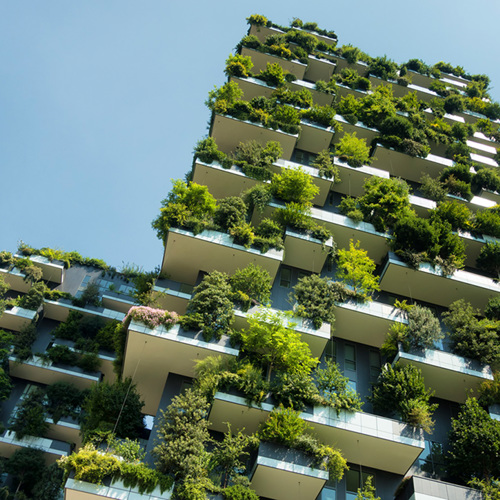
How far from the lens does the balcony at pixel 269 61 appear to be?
146 feet

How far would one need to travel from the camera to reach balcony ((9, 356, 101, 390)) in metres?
33.2

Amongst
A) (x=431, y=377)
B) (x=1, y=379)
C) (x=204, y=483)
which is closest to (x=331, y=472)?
(x=204, y=483)

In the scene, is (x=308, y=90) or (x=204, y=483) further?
(x=308, y=90)

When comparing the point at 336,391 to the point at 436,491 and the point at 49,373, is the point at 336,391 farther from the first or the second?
the point at 49,373

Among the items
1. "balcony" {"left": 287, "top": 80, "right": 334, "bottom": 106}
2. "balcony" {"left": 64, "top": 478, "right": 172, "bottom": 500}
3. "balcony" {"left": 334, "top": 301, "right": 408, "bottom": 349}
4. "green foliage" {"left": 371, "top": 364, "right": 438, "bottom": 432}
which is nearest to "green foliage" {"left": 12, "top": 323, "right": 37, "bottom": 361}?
"balcony" {"left": 64, "top": 478, "right": 172, "bottom": 500}

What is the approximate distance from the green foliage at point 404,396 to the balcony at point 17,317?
2646 cm

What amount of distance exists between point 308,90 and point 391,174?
32.4ft

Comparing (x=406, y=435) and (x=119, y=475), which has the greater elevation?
(x=406, y=435)

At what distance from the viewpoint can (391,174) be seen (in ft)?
120

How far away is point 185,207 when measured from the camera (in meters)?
25.5

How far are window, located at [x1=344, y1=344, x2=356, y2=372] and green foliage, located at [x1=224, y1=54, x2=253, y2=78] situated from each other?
2518 cm

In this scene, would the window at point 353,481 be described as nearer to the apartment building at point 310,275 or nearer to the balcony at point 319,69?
the apartment building at point 310,275

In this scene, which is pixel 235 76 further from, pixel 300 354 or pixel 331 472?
pixel 331 472

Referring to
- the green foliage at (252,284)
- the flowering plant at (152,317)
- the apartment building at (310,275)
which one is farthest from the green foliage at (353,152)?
the flowering plant at (152,317)
